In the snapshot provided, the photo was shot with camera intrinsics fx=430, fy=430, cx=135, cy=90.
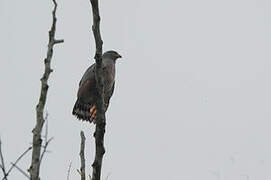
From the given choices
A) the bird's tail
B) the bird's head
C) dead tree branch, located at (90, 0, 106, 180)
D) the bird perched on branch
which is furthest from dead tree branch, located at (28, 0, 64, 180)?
the bird's head

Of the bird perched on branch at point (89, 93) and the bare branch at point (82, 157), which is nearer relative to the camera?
the bare branch at point (82, 157)

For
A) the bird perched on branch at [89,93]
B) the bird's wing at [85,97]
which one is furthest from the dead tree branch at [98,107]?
the bird's wing at [85,97]

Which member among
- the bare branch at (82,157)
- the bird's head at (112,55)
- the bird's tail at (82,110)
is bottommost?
the bare branch at (82,157)

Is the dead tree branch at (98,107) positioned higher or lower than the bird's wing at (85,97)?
lower

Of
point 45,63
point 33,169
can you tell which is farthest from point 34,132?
point 45,63

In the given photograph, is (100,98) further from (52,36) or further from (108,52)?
(108,52)

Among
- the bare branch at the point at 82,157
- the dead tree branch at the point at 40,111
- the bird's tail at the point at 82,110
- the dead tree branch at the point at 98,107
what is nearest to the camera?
the dead tree branch at the point at 40,111

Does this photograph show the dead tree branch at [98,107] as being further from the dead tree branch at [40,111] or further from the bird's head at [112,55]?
the bird's head at [112,55]

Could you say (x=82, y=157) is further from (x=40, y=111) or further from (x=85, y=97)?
(x=85, y=97)

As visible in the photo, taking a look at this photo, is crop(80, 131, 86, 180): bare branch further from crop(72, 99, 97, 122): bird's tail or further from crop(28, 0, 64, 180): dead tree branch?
crop(72, 99, 97, 122): bird's tail

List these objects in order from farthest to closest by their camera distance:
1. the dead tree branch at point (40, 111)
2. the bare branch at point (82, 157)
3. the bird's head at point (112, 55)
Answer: the bird's head at point (112, 55) < the bare branch at point (82, 157) < the dead tree branch at point (40, 111)

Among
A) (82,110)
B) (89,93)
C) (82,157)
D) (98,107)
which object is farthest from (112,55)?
(82,157)

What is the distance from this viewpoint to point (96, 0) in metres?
2.09

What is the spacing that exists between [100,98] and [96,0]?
548mm
